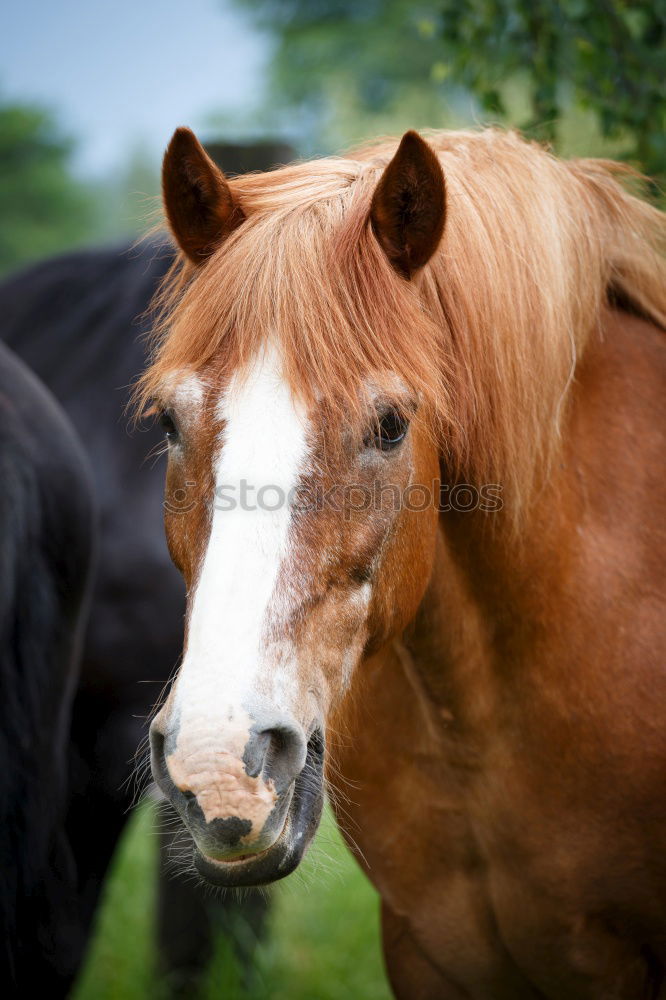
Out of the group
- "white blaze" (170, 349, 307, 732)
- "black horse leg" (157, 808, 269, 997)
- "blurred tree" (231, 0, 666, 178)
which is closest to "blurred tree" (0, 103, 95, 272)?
"black horse leg" (157, 808, 269, 997)

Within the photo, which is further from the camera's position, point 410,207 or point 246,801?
point 410,207

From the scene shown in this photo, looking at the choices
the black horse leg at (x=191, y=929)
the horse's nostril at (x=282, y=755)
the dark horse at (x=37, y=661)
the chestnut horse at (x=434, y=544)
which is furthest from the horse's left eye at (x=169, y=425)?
the black horse leg at (x=191, y=929)

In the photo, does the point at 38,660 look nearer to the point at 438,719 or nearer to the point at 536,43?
the point at 438,719

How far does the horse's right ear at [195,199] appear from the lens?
71.0 inches

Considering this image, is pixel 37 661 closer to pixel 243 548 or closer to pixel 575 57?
pixel 243 548

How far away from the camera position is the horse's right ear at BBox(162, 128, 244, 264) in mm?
1804

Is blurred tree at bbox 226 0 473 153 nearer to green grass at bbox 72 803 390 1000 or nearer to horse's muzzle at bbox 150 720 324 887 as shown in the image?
green grass at bbox 72 803 390 1000

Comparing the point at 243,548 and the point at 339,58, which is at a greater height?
the point at 243,548

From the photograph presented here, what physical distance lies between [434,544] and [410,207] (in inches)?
26.6

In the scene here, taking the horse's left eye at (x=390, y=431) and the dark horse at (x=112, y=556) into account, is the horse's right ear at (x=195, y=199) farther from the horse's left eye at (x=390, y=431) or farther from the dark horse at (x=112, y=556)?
the dark horse at (x=112, y=556)

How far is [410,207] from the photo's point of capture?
1.72 metres

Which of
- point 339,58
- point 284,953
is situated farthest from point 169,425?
point 339,58

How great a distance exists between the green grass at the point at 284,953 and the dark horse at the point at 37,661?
1121 mm

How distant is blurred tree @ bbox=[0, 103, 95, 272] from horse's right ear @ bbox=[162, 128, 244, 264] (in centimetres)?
→ 1864
